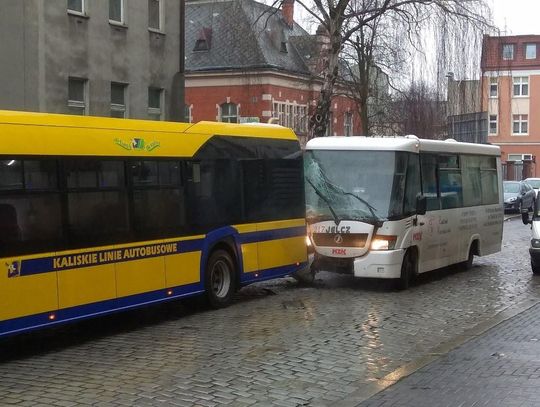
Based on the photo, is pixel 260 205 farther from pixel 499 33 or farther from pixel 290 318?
pixel 499 33

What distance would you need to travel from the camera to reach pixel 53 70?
78.9 feet

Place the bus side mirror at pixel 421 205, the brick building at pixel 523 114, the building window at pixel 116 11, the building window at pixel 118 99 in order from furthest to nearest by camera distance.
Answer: the brick building at pixel 523 114 → the building window at pixel 118 99 → the building window at pixel 116 11 → the bus side mirror at pixel 421 205

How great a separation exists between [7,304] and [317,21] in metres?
19.3

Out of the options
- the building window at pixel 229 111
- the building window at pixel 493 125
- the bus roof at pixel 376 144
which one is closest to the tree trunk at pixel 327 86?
the bus roof at pixel 376 144

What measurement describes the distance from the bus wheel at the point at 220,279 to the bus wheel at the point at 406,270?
3.49 m

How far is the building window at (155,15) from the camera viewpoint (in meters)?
28.8

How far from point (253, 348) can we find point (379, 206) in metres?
5.65

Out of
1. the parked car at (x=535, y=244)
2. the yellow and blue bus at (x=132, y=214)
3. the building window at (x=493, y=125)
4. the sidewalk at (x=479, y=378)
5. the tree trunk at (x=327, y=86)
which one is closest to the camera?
the sidewalk at (x=479, y=378)

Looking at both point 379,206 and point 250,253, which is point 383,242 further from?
point 250,253

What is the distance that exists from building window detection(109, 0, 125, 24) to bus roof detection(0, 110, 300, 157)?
1557cm

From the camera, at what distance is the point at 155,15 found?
29.2 m

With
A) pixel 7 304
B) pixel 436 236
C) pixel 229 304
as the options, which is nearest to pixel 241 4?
pixel 436 236

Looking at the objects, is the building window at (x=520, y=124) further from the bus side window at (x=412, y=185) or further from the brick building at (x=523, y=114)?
the bus side window at (x=412, y=185)

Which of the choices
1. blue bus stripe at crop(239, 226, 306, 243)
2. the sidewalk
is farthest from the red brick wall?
the sidewalk
